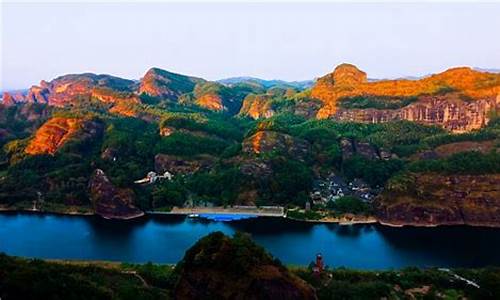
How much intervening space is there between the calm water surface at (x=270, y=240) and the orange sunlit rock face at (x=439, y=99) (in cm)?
3917

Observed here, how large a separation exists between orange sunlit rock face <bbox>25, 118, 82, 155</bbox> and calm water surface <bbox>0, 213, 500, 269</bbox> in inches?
711

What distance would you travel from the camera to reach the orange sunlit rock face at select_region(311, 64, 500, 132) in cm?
8531

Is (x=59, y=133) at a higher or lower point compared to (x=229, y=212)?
higher

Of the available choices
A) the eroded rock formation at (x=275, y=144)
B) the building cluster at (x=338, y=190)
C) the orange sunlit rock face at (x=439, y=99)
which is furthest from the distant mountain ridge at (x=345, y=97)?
the building cluster at (x=338, y=190)

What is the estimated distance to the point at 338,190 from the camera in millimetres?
61000

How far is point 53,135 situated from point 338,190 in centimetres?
4020

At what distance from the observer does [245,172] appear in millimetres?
60938

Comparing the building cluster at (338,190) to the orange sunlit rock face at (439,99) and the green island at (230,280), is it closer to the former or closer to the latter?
the green island at (230,280)

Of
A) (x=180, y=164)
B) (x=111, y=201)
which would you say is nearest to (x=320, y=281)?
(x=111, y=201)

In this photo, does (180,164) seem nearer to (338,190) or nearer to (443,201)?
(338,190)

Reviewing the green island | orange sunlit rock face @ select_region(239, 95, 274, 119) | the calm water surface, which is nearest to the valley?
the calm water surface

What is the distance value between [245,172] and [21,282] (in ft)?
130

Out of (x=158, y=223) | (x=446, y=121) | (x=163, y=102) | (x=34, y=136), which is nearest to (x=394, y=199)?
(x=158, y=223)

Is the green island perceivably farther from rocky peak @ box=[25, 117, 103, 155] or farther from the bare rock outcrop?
rocky peak @ box=[25, 117, 103, 155]
